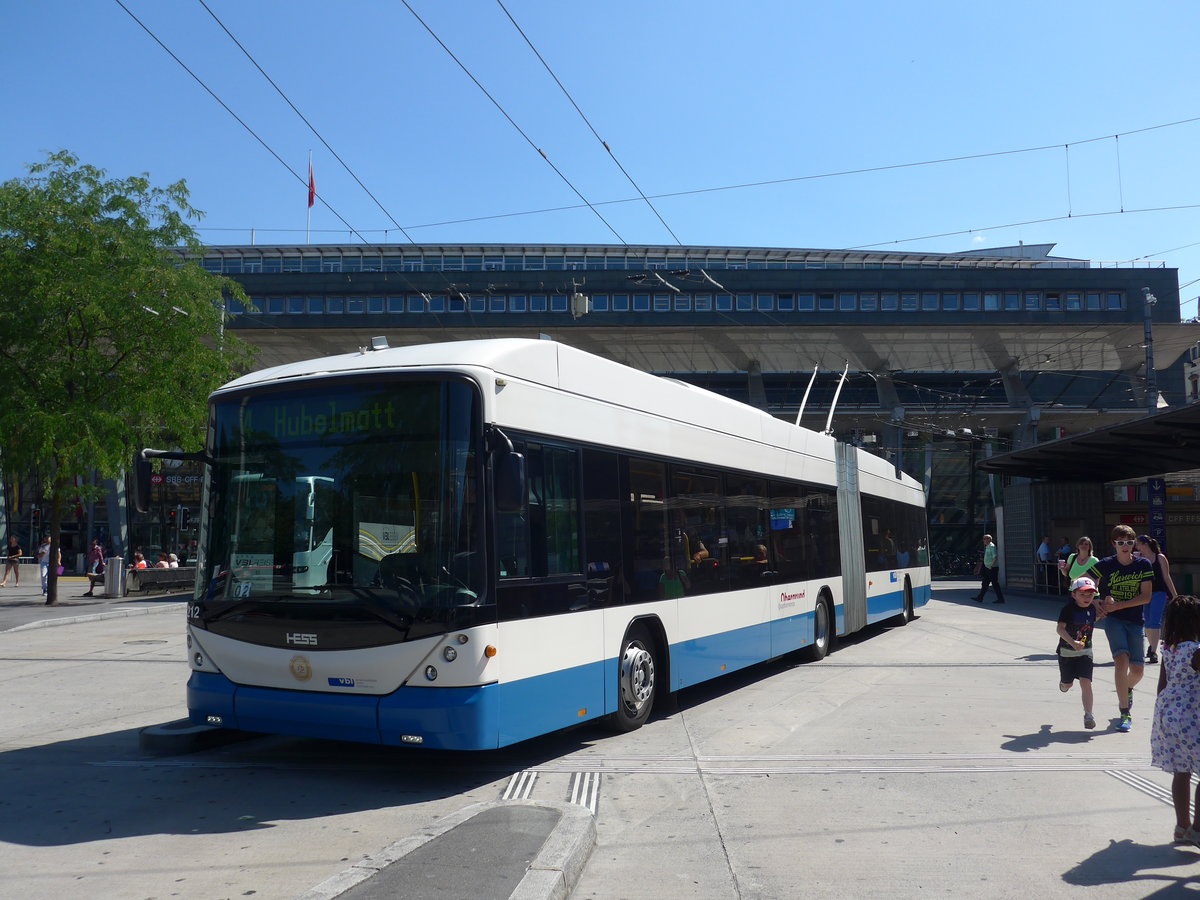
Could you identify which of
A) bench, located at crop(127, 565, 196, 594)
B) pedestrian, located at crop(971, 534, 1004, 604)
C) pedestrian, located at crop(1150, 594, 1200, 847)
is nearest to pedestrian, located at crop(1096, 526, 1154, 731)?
pedestrian, located at crop(1150, 594, 1200, 847)

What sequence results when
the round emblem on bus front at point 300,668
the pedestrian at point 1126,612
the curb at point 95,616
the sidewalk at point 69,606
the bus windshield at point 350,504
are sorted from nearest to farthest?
1. the bus windshield at point 350,504
2. the round emblem on bus front at point 300,668
3. the pedestrian at point 1126,612
4. the curb at point 95,616
5. the sidewalk at point 69,606

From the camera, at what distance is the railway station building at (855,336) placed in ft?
134

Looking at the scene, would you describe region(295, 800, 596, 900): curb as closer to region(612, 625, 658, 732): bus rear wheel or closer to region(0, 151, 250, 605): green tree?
region(612, 625, 658, 732): bus rear wheel

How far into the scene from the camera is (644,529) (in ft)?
29.3

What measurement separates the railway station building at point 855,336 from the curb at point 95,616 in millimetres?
14887

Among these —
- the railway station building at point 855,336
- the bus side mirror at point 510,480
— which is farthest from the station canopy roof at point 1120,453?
the bus side mirror at point 510,480

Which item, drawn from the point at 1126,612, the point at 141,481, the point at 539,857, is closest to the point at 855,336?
the point at 1126,612

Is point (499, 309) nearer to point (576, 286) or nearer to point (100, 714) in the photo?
point (576, 286)

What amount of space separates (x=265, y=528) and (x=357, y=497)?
2.69ft

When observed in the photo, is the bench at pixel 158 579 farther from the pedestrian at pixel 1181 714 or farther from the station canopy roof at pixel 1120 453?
the pedestrian at pixel 1181 714

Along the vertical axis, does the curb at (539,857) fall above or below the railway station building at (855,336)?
below

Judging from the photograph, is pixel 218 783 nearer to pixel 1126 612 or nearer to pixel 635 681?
pixel 635 681

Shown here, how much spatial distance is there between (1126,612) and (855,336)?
106 feet

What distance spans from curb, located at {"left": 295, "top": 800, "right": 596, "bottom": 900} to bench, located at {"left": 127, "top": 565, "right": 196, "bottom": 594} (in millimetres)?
25564
